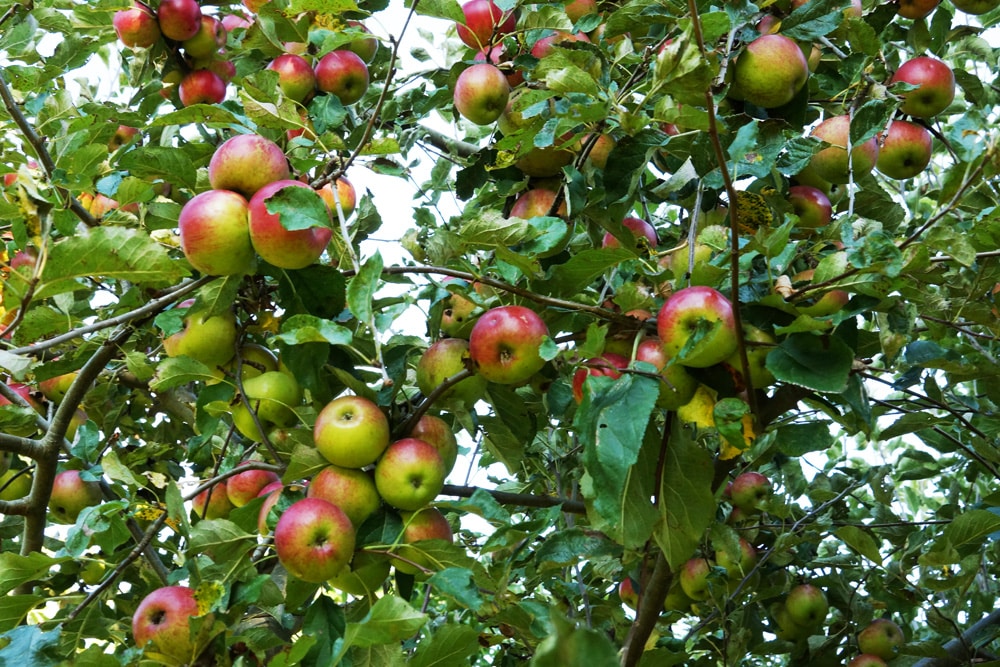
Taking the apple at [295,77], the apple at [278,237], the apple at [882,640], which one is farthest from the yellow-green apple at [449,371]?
the apple at [882,640]

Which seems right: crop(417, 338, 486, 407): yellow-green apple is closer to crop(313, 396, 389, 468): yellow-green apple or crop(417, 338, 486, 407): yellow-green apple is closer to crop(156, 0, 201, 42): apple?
crop(313, 396, 389, 468): yellow-green apple

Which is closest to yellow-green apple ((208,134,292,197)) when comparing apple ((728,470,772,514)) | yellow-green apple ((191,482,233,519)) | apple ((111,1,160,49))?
yellow-green apple ((191,482,233,519))

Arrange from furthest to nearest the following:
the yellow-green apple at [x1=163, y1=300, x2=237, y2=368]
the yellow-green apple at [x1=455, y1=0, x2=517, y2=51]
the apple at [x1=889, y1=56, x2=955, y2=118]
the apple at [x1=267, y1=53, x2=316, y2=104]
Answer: the apple at [x1=267, y1=53, x2=316, y2=104] < the yellow-green apple at [x1=455, y1=0, x2=517, y2=51] < the apple at [x1=889, y1=56, x2=955, y2=118] < the yellow-green apple at [x1=163, y1=300, x2=237, y2=368]

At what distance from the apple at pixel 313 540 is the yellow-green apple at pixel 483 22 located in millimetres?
1125

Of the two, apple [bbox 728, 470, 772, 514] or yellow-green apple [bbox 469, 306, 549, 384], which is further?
apple [bbox 728, 470, 772, 514]

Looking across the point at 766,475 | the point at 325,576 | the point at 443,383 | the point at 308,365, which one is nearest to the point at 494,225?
the point at 443,383

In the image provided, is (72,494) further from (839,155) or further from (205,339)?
(839,155)

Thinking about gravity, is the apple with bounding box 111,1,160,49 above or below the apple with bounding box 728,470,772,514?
above

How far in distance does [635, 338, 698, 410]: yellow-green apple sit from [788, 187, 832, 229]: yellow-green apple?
0.63m

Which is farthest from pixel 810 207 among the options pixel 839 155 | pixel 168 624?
pixel 168 624

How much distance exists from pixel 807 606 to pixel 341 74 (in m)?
2.04

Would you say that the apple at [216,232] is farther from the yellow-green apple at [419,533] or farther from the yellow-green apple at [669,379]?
the yellow-green apple at [669,379]

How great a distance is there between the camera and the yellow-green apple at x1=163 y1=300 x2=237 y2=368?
1.78 meters

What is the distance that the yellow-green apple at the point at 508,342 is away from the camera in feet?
5.10
